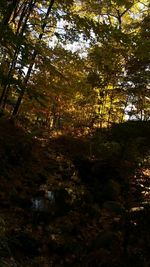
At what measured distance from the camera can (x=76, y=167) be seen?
15430 mm

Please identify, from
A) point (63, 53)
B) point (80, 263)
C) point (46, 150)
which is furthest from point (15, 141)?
point (80, 263)

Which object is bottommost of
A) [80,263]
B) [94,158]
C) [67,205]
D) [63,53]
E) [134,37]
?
[80,263]

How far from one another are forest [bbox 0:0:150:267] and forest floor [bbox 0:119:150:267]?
0.11 ft

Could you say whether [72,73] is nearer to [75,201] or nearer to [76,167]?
[76,167]

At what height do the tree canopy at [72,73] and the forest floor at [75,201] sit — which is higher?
the tree canopy at [72,73]

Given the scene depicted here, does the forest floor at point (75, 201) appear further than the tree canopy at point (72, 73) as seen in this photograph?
No

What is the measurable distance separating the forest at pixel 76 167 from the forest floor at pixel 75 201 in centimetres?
3

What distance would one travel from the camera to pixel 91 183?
47.8ft

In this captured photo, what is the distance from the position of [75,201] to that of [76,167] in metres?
2.79

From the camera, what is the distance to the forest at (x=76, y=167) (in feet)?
31.2

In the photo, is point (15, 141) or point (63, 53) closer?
point (15, 141)

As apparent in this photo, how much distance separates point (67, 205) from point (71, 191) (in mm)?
884

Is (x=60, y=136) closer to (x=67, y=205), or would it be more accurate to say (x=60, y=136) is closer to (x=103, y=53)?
(x=67, y=205)

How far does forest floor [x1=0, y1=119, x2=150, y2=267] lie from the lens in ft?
32.1
